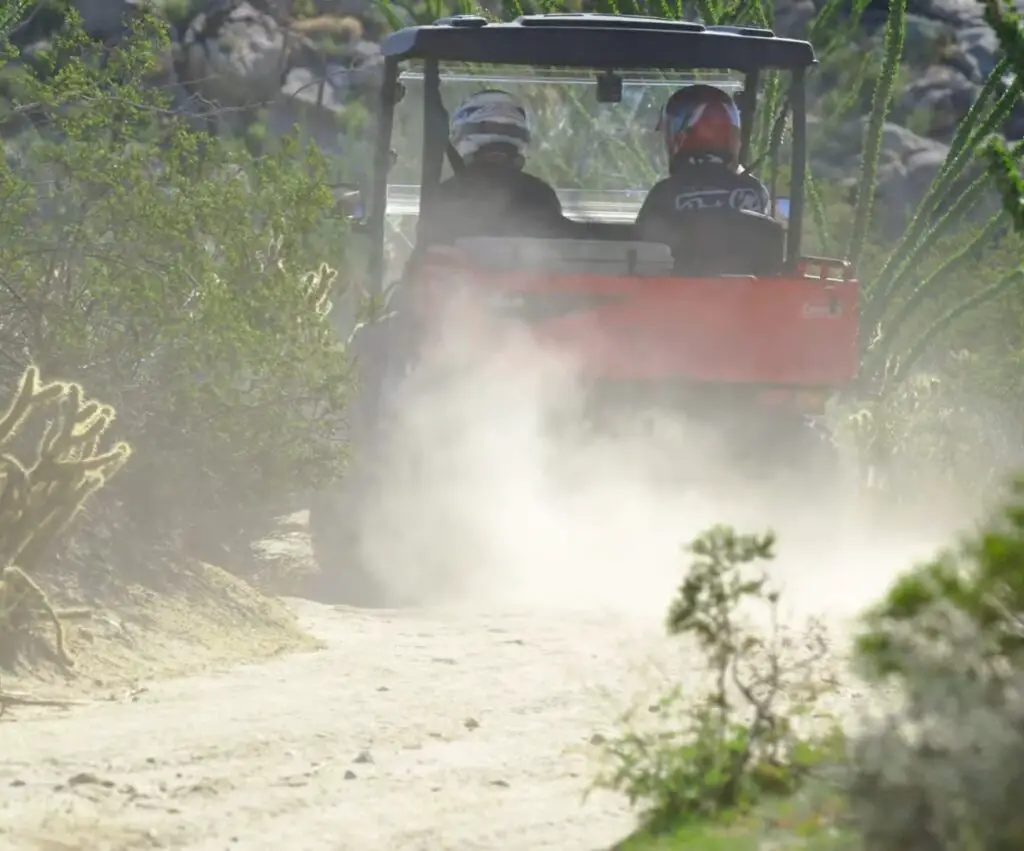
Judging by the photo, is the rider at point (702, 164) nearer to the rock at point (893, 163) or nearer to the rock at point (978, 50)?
the rock at point (893, 163)

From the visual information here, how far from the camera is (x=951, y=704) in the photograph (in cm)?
364

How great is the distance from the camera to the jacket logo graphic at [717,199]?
10.4 meters

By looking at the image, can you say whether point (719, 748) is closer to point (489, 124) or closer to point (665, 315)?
point (665, 315)

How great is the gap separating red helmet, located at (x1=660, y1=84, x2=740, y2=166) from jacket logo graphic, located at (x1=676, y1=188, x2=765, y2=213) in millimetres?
300

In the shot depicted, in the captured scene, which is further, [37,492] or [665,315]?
[665,315]

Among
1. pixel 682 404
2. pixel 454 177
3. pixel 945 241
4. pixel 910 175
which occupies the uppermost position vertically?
pixel 910 175

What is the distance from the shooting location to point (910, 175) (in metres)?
25.0

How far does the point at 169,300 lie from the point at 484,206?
196 cm

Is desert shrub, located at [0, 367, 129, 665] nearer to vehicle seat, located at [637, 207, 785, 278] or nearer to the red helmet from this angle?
vehicle seat, located at [637, 207, 785, 278]

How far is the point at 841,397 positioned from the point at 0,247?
534 cm

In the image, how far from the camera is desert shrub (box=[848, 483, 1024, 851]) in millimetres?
3549

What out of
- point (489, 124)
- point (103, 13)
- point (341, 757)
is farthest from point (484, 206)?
point (103, 13)

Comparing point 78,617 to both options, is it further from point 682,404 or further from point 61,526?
point 682,404

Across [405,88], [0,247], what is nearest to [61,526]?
[0,247]
